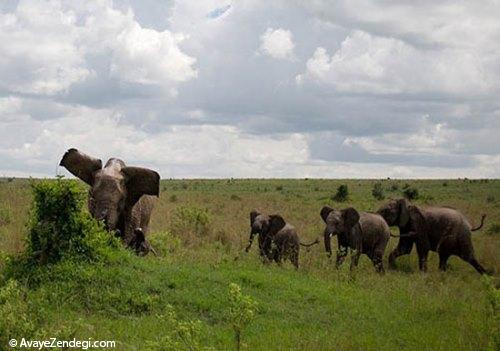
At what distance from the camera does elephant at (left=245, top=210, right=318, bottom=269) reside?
55.0ft

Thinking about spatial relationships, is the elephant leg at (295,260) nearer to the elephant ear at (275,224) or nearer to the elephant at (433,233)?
the elephant ear at (275,224)

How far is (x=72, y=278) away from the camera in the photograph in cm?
1084

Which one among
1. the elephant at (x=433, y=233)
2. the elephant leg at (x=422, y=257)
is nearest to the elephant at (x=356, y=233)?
the elephant at (x=433, y=233)

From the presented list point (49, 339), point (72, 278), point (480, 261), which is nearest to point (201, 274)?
point (72, 278)

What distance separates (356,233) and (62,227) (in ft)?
26.7

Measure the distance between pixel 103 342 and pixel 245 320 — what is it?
1947 mm

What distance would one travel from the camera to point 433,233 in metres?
18.9

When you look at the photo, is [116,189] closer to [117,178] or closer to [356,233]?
[117,178]

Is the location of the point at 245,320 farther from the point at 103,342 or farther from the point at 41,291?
the point at 41,291

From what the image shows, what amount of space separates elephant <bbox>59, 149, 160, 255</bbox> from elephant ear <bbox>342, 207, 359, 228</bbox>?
5821mm

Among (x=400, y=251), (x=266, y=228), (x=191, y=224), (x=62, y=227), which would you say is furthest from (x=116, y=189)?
(x=191, y=224)

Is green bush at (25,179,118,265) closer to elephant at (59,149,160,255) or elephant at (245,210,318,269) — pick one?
elephant at (59,149,160,255)

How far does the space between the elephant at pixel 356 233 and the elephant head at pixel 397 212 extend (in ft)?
3.44

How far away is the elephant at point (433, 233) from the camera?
18688 mm
